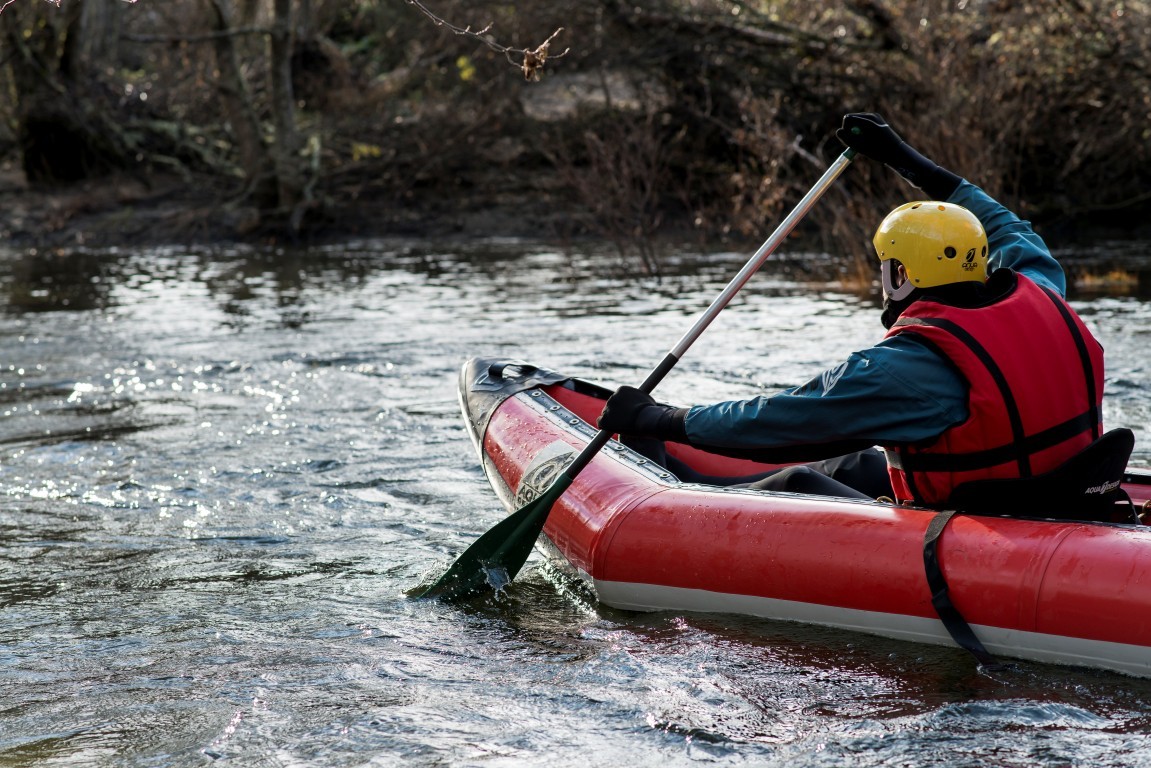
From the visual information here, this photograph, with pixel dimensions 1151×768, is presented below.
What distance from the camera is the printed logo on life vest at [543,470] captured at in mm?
4512

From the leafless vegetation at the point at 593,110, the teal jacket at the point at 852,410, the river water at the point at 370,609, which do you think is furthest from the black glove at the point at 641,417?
the leafless vegetation at the point at 593,110

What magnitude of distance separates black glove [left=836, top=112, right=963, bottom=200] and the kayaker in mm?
913

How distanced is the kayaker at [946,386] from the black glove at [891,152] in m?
0.91

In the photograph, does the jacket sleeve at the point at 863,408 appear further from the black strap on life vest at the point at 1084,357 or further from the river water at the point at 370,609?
the river water at the point at 370,609

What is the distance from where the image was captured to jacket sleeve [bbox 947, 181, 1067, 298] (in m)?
4.25

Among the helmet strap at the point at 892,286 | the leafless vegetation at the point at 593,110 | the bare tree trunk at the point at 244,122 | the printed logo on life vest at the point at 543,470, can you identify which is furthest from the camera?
the bare tree trunk at the point at 244,122

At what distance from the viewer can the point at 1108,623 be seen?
3.32 m

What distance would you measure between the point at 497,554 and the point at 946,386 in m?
1.61

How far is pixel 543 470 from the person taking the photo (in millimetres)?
4570

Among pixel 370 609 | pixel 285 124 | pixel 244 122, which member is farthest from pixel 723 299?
pixel 244 122

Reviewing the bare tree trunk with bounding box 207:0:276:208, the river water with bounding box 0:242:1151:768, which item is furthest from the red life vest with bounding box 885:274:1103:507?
the bare tree trunk with bounding box 207:0:276:208

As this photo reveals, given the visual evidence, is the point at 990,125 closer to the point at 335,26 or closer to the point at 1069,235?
the point at 1069,235

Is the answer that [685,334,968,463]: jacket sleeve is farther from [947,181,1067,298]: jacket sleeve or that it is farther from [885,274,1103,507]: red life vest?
[947,181,1067,298]: jacket sleeve

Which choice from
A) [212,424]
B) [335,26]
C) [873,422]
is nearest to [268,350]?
[212,424]
